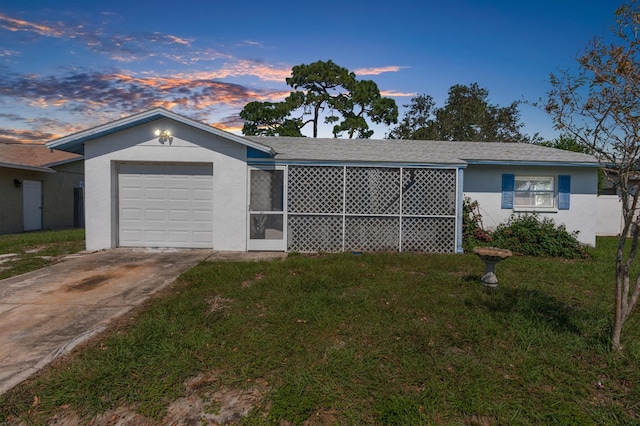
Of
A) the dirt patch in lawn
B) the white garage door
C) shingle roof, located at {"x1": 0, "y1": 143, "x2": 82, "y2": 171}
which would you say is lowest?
the dirt patch in lawn

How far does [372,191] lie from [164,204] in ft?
19.8

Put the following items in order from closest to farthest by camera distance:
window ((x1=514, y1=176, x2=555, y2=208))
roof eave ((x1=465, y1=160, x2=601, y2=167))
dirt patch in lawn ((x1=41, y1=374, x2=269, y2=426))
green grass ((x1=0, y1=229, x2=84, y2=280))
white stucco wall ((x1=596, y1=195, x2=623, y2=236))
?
dirt patch in lawn ((x1=41, y1=374, x2=269, y2=426)) → green grass ((x1=0, y1=229, x2=84, y2=280)) → roof eave ((x1=465, y1=160, x2=601, y2=167)) → window ((x1=514, y1=176, x2=555, y2=208)) → white stucco wall ((x1=596, y1=195, x2=623, y2=236))

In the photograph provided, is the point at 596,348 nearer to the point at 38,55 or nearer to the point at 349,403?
the point at 349,403

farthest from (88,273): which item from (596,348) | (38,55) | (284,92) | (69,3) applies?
(284,92)

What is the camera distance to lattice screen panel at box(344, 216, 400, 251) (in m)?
9.06

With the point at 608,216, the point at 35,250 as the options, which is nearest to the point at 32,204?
the point at 35,250

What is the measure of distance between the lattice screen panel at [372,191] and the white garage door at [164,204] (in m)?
4.06

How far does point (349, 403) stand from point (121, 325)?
3.01 m

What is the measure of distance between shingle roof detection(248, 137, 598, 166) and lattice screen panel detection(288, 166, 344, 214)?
362 mm

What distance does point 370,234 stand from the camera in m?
9.09

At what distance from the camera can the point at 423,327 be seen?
386 centimetres

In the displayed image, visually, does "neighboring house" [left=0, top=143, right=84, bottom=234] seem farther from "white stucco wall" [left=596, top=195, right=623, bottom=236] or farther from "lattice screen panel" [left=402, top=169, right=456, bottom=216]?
"white stucco wall" [left=596, top=195, right=623, bottom=236]

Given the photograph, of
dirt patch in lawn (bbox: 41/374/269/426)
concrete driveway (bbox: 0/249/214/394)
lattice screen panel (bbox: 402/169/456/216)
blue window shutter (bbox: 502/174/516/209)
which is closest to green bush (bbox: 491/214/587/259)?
blue window shutter (bbox: 502/174/516/209)

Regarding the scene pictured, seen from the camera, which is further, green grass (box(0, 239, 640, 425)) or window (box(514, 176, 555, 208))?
window (box(514, 176, 555, 208))
